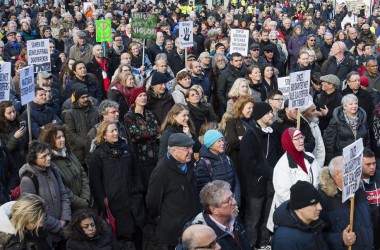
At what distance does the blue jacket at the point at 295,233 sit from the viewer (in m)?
4.84

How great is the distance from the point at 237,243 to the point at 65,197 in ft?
6.98

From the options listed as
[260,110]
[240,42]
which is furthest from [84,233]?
[240,42]

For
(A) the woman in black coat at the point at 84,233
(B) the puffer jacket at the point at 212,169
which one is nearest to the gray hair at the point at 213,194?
(A) the woman in black coat at the point at 84,233

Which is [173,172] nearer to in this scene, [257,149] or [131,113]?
[257,149]

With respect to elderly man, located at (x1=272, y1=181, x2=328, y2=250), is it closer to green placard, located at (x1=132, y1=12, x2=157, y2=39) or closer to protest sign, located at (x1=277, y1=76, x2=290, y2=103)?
protest sign, located at (x1=277, y1=76, x2=290, y2=103)

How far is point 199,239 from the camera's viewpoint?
417 cm

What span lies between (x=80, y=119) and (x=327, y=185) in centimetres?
390

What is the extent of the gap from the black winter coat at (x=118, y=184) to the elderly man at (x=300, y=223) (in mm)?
2381

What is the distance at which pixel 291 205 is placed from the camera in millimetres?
4973

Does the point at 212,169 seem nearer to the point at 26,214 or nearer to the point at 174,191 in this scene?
the point at 174,191

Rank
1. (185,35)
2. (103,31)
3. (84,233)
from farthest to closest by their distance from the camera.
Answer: (103,31), (185,35), (84,233)

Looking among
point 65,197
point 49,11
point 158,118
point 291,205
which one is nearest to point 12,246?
point 65,197

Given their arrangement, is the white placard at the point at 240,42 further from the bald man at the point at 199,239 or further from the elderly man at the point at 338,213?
the bald man at the point at 199,239

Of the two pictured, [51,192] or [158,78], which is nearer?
[51,192]
